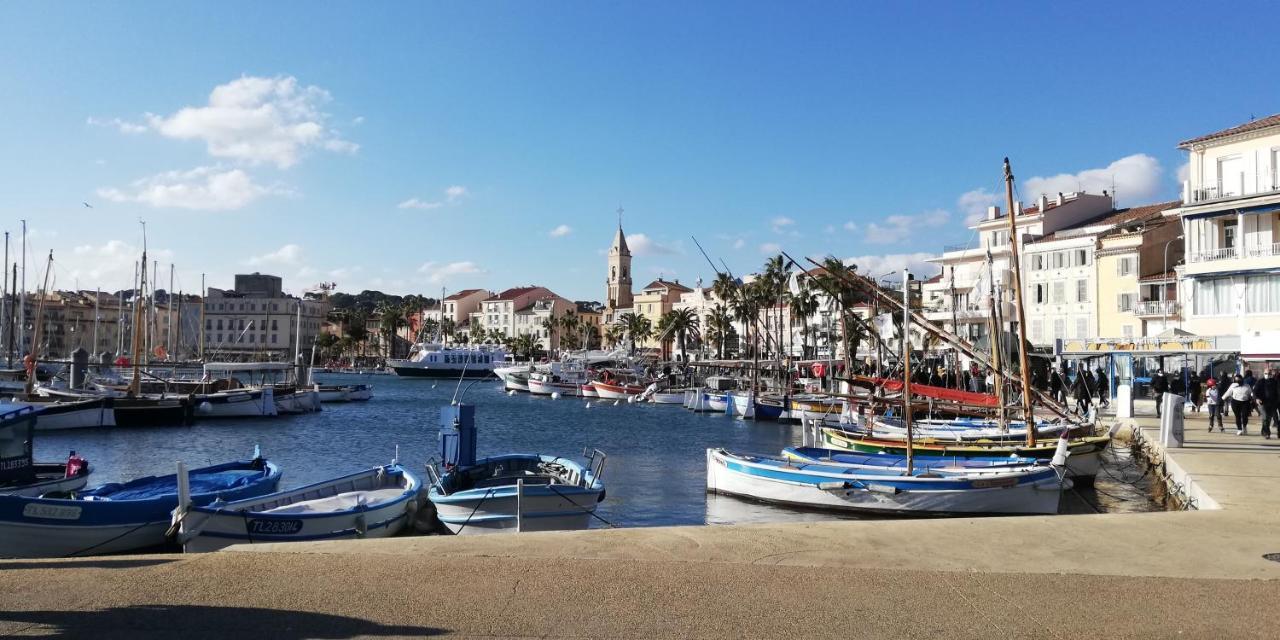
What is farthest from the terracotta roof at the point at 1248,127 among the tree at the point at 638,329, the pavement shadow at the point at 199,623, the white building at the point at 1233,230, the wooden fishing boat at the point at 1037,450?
the tree at the point at 638,329

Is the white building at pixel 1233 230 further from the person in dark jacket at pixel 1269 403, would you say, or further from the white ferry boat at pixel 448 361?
the white ferry boat at pixel 448 361

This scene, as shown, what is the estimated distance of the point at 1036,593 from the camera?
9.05 metres

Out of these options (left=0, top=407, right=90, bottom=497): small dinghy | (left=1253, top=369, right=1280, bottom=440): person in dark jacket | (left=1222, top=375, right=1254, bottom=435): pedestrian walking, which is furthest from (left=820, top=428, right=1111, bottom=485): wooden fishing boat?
(left=0, top=407, right=90, bottom=497): small dinghy

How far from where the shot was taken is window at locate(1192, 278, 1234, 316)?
42000 mm

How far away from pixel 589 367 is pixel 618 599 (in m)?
112

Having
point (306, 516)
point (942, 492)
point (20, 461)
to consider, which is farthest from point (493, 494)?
point (942, 492)

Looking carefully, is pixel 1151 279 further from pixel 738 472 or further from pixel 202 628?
pixel 202 628

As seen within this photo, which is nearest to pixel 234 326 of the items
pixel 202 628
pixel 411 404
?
pixel 411 404

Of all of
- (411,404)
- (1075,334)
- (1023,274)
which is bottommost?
(411,404)

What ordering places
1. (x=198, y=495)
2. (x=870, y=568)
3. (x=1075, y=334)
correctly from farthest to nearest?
(x=1075, y=334) → (x=198, y=495) → (x=870, y=568)

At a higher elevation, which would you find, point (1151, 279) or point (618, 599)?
point (1151, 279)

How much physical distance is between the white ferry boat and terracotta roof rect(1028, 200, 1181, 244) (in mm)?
89027

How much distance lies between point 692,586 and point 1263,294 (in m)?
41.5

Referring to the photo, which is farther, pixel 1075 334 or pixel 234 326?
pixel 234 326
